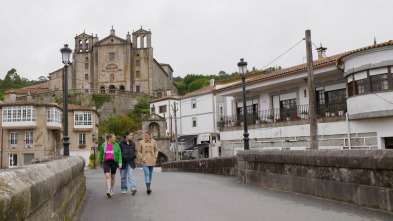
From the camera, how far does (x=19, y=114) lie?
47.6m

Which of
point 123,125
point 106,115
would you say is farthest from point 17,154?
point 106,115

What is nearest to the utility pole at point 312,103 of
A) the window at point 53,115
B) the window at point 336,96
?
the window at point 336,96

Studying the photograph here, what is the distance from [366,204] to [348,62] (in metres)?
14.1

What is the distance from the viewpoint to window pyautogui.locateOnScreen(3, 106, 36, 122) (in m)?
47.5

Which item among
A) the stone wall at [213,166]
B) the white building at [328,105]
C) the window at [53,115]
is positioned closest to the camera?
the stone wall at [213,166]

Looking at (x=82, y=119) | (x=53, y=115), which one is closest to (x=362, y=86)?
(x=53, y=115)

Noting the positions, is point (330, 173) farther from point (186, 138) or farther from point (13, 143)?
point (13, 143)

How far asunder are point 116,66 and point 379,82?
66.2 metres

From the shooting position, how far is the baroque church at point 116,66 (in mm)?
78062

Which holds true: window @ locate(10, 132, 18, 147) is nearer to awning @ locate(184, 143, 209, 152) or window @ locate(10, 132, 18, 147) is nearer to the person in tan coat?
awning @ locate(184, 143, 209, 152)

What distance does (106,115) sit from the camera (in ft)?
239

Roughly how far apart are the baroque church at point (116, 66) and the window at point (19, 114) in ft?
99.8

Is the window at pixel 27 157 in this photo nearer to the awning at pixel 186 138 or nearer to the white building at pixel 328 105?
the awning at pixel 186 138

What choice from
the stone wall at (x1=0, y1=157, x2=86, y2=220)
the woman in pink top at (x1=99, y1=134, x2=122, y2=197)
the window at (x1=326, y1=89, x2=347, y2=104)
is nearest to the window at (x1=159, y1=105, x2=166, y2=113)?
the window at (x1=326, y1=89, x2=347, y2=104)
